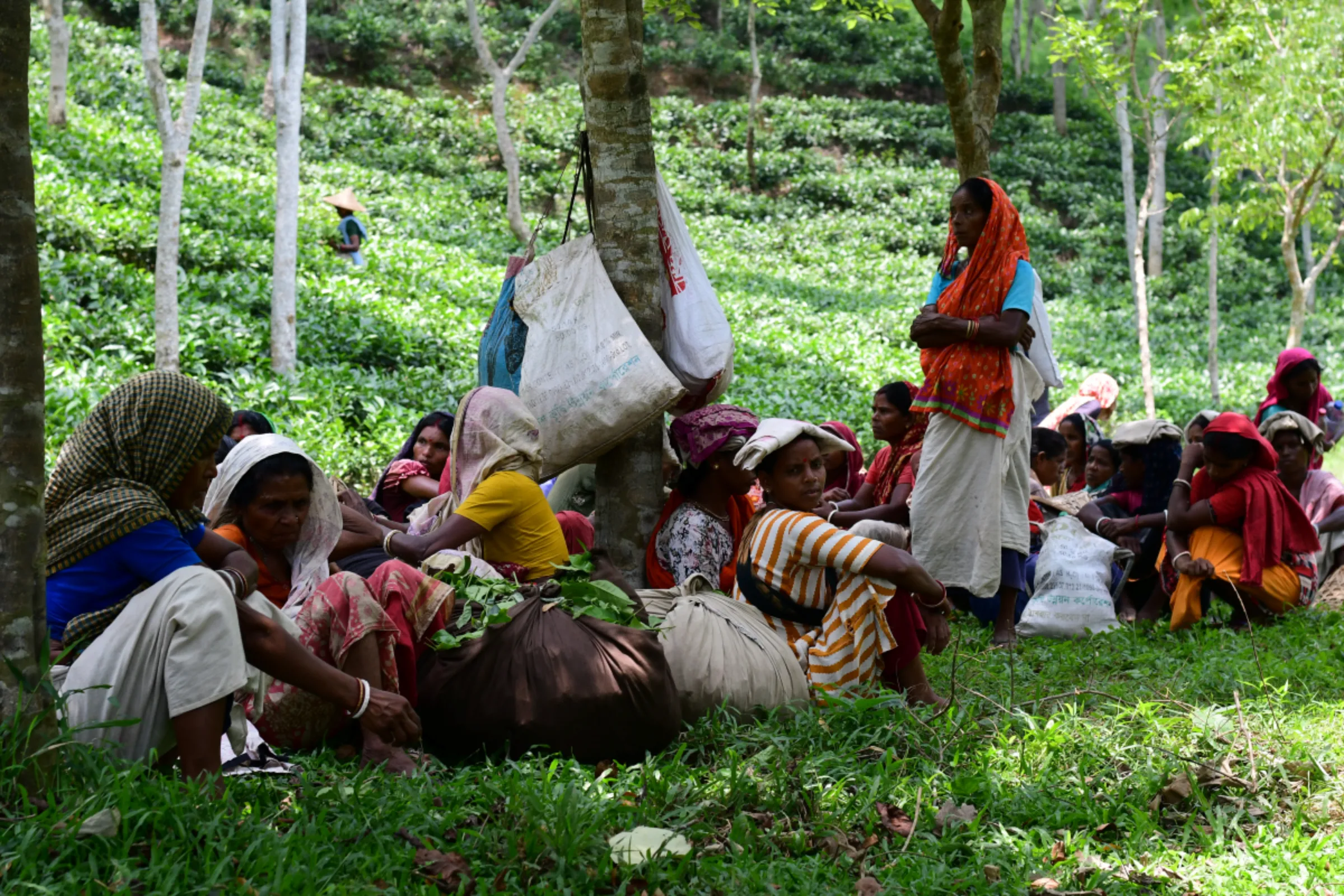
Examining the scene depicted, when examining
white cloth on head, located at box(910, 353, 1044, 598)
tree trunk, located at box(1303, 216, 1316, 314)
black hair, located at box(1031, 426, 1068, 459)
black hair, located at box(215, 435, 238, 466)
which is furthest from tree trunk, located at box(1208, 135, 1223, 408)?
black hair, located at box(215, 435, 238, 466)

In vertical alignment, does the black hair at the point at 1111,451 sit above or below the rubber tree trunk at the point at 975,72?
below

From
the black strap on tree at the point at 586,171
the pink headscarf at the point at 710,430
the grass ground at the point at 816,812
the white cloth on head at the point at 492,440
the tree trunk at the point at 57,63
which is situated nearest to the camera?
the grass ground at the point at 816,812

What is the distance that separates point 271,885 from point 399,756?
85cm

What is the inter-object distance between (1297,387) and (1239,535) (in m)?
1.61

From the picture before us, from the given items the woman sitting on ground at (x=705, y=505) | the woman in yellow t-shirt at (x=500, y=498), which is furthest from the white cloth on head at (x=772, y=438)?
the woman in yellow t-shirt at (x=500, y=498)

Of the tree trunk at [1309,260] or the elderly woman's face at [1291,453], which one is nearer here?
the elderly woman's face at [1291,453]

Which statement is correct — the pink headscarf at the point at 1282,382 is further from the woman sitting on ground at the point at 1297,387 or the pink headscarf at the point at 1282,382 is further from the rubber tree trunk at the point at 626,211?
the rubber tree trunk at the point at 626,211

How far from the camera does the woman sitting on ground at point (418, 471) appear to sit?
617 cm

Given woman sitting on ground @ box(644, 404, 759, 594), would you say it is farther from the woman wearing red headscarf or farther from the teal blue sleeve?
the teal blue sleeve

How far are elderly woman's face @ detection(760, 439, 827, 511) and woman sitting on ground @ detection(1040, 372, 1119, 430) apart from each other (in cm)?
586

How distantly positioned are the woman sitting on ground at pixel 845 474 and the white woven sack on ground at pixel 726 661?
2.55 meters

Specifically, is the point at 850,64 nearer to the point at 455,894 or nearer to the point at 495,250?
the point at 495,250

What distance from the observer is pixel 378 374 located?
1130 centimetres

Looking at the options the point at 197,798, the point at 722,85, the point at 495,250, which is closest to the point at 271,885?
the point at 197,798
